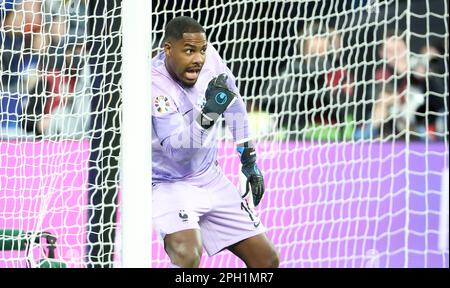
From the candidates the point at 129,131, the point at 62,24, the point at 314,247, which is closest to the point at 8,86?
the point at 62,24

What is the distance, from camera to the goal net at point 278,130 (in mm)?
4520

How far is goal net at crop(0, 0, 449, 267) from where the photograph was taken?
4520 mm

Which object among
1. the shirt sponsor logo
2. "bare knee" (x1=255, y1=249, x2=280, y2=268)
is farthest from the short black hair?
"bare knee" (x1=255, y1=249, x2=280, y2=268)

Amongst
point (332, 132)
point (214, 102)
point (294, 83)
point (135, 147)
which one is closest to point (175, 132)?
point (214, 102)

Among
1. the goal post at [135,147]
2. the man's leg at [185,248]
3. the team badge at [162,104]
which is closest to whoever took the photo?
the goal post at [135,147]

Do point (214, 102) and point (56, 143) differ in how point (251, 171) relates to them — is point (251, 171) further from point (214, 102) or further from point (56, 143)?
point (56, 143)

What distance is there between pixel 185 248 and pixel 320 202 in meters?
0.81

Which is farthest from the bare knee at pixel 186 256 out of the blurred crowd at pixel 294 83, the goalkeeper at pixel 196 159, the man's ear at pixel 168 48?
the man's ear at pixel 168 48

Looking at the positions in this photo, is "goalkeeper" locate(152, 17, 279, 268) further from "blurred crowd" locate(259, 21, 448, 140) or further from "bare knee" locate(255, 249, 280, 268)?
"blurred crowd" locate(259, 21, 448, 140)

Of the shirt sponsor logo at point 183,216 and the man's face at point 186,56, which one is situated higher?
the man's face at point 186,56

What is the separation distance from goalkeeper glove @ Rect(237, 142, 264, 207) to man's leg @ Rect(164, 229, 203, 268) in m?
0.40

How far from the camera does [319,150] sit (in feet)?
15.1

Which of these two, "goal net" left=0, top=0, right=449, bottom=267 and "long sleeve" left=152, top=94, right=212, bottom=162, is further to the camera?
"goal net" left=0, top=0, right=449, bottom=267

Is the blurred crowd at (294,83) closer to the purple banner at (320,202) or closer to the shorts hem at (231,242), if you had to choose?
the purple banner at (320,202)
